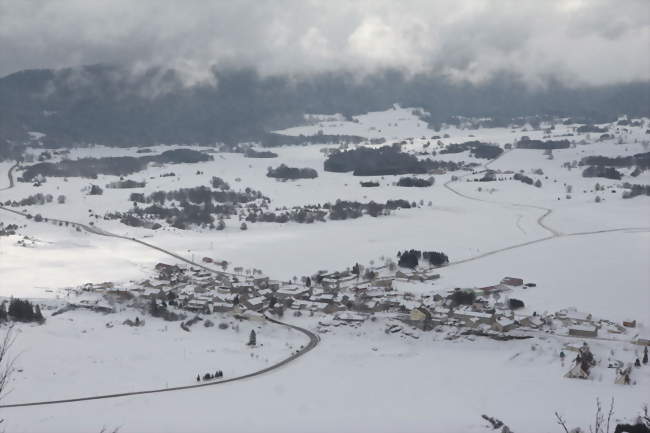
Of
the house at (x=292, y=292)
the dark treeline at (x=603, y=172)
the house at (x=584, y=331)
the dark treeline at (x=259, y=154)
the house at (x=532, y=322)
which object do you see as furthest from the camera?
the dark treeline at (x=259, y=154)

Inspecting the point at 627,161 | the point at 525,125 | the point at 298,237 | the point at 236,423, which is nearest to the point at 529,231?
the point at 298,237

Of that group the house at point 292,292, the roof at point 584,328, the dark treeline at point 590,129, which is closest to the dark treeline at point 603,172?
the dark treeline at point 590,129

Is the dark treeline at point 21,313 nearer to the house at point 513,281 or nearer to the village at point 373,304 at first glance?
the village at point 373,304

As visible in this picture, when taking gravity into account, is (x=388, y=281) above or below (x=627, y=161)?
below

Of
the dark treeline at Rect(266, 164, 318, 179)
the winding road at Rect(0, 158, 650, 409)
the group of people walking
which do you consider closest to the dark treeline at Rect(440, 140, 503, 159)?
the winding road at Rect(0, 158, 650, 409)

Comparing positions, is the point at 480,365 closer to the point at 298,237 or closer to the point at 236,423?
the point at 236,423

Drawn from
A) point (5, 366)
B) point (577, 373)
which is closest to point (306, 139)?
point (5, 366)

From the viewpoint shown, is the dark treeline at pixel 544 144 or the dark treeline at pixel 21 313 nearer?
the dark treeline at pixel 21 313
